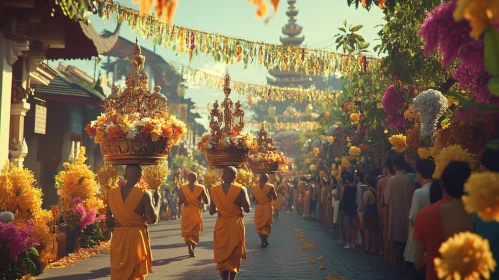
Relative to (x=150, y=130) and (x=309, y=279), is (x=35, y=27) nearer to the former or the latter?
(x=150, y=130)

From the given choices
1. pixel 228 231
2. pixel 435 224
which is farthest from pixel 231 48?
pixel 435 224

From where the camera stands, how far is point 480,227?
5109 millimetres

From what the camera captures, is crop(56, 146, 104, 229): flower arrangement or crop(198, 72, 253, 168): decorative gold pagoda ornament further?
crop(56, 146, 104, 229): flower arrangement

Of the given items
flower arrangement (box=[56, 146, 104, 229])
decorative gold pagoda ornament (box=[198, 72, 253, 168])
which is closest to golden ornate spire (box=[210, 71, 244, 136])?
decorative gold pagoda ornament (box=[198, 72, 253, 168])

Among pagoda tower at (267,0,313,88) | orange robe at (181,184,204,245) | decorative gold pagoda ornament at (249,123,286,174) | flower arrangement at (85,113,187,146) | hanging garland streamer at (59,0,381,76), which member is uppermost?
pagoda tower at (267,0,313,88)

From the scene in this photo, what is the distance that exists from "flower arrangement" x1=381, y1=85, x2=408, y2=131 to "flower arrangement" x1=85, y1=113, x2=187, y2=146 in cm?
521

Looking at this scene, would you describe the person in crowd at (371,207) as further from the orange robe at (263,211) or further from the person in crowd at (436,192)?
the person in crowd at (436,192)

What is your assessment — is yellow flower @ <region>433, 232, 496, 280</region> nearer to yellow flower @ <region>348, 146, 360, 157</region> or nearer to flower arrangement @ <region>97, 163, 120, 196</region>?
flower arrangement @ <region>97, 163, 120, 196</region>

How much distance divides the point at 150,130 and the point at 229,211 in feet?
8.86

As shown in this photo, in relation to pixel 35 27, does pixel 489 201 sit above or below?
below

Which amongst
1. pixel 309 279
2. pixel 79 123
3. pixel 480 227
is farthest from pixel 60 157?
pixel 480 227

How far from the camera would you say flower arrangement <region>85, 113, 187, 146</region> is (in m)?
9.69

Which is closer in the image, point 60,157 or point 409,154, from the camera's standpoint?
point 409,154

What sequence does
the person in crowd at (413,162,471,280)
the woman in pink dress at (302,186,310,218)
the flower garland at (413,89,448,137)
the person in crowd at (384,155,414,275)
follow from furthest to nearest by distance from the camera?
the woman in pink dress at (302,186,310,218)
the person in crowd at (384,155,414,275)
the flower garland at (413,89,448,137)
the person in crowd at (413,162,471,280)
